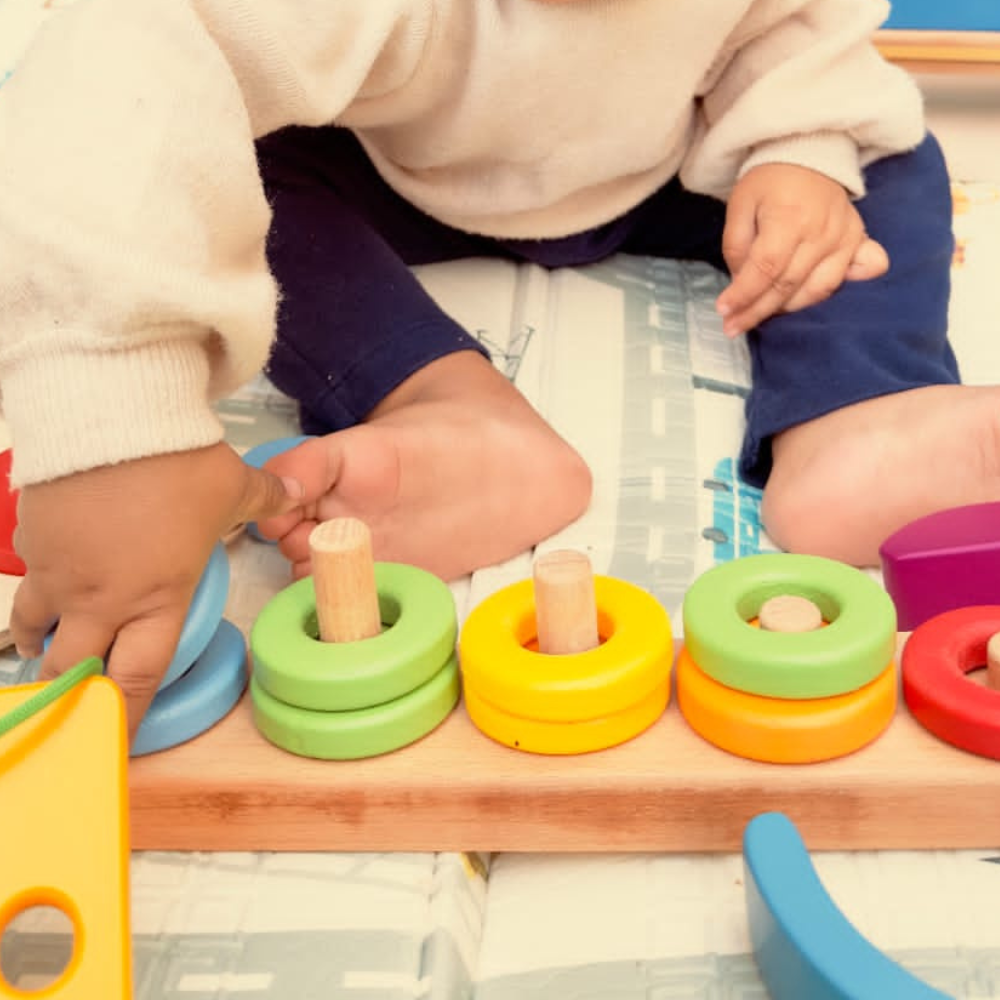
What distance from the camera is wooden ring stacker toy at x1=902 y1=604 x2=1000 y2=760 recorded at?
50 cm

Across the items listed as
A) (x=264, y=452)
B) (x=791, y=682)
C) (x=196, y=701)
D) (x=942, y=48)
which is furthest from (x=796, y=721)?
(x=942, y=48)

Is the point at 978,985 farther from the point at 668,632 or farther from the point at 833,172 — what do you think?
the point at 833,172

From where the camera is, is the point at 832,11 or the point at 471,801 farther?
the point at 832,11

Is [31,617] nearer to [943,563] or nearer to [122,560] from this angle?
[122,560]

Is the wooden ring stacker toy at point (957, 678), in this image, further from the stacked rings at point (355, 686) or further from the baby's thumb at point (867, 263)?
the baby's thumb at point (867, 263)

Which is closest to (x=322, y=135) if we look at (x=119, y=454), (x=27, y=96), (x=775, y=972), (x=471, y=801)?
(x=27, y=96)

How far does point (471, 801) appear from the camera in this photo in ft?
1.70

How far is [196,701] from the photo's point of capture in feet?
1.80

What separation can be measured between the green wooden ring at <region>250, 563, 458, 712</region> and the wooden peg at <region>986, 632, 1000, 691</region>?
21 cm

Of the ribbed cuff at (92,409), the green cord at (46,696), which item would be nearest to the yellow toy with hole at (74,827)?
the green cord at (46,696)

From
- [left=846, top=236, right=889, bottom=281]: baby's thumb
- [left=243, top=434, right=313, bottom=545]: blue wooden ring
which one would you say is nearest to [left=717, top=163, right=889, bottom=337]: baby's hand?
[left=846, top=236, right=889, bottom=281]: baby's thumb

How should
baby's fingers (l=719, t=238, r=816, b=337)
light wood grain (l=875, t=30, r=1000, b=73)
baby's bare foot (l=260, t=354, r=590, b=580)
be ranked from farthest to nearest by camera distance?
light wood grain (l=875, t=30, r=1000, b=73)
baby's fingers (l=719, t=238, r=816, b=337)
baby's bare foot (l=260, t=354, r=590, b=580)

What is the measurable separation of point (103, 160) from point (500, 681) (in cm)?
28

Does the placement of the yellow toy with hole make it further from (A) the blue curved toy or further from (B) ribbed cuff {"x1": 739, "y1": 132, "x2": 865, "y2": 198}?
(B) ribbed cuff {"x1": 739, "y1": 132, "x2": 865, "y2": 198}
